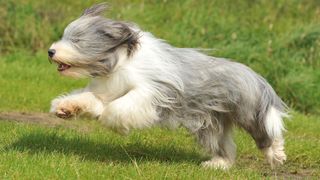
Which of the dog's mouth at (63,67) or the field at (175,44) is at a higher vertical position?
the dog's mouth at (63,67)

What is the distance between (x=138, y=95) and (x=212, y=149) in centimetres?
101

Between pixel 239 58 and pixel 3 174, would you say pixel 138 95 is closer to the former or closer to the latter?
pixel 3 174

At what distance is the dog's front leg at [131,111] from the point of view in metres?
6.16

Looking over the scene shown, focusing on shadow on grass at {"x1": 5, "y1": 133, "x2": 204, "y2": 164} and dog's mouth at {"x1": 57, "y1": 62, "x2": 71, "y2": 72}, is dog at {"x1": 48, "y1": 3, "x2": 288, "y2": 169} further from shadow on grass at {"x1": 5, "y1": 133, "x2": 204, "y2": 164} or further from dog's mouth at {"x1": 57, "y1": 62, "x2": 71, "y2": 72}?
shadow on grass at {"x1": 5, "y1": 133, "x2": 204, "y2": 164}

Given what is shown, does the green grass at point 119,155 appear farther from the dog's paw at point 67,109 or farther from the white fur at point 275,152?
the dog's paw at point 67,109

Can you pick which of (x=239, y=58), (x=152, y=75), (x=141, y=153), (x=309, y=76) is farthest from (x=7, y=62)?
(x=152, y=75)

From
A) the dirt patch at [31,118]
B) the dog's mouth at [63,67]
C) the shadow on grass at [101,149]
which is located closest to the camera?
the dog's mouth at [63,67]

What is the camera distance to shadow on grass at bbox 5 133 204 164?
6707 millimetres

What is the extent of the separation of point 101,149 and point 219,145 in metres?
1.08

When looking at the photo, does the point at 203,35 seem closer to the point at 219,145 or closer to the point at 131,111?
the point at 219,145

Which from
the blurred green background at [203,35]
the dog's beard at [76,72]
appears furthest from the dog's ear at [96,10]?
the blurred green background at [203,35]

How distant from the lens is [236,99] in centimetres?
657

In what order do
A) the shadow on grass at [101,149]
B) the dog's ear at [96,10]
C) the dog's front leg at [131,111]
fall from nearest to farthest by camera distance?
the dog's front leg at [131,111] < the dog's ear at [96,10] < the shadow on grass at [101,149]

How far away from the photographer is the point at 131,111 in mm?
6168
